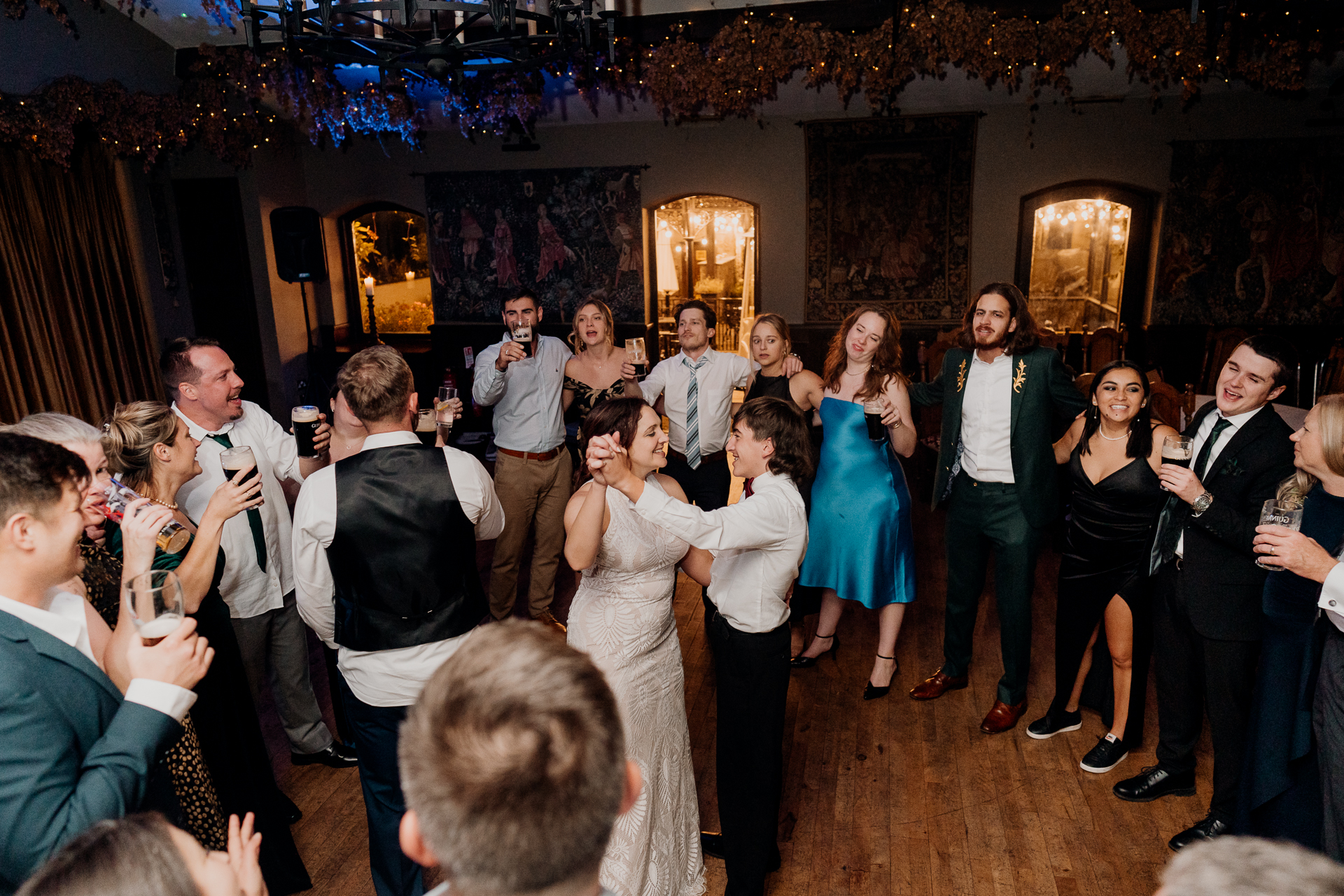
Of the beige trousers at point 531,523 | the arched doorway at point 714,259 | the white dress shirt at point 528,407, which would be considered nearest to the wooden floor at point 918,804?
the beige trousers at point 531,523

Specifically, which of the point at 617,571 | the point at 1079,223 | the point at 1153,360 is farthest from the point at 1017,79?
the point at 617,571

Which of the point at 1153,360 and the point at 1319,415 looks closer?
the point at 1319,415

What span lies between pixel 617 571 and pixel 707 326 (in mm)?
2122

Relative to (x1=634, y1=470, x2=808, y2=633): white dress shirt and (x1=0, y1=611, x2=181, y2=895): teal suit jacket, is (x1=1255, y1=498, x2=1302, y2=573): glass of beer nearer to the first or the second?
(x1=634, y1=470, x2=808, y2=633): white dress shirt

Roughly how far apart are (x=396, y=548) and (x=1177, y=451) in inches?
88.4

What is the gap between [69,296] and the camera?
21.0 ft

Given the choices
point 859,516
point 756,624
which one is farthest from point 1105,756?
point 756,624

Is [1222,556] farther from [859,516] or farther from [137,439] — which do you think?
[137,439]

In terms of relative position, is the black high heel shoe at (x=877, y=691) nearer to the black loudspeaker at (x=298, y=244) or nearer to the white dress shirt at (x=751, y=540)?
the white dress shirt at (x=751, y=540)

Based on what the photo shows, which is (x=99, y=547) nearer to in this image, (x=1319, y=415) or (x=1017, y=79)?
(x=1319, y=415)

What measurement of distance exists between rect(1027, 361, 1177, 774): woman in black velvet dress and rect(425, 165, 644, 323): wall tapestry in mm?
6329

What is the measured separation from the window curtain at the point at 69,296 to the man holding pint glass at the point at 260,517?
4296 millimetres

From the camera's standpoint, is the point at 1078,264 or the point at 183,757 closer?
the point at 183,757

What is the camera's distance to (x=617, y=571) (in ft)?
7.48
